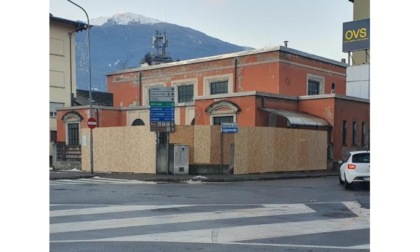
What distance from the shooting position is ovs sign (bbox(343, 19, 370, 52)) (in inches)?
1531

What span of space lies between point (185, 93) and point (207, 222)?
30.1 metres

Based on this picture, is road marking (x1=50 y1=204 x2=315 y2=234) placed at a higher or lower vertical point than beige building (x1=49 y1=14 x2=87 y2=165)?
lower

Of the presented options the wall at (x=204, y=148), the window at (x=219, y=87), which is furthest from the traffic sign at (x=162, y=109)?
the window at (x=219, y=87)

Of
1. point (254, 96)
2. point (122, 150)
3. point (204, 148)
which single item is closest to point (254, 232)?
point (204, 148)

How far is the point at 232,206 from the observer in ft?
36.4

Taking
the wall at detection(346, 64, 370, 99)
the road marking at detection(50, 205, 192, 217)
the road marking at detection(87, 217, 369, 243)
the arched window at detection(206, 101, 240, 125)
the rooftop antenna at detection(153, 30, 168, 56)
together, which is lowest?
the road marking at detection(50, 205, 192, 217)

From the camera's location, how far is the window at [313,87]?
3556 cm

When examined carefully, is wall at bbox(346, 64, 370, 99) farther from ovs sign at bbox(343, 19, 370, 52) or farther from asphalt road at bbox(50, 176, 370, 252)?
asphalt road at bbox(50, 176, 370, 252)

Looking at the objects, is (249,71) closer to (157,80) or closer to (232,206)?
(157,80)

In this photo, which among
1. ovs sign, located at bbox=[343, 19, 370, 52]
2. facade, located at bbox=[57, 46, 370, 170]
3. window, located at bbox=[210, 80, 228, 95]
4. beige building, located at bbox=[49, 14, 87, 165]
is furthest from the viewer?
beige building, located at bbox=[49, 14, 87, 165]

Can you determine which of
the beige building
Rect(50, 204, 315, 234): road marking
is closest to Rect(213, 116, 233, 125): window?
the beige building

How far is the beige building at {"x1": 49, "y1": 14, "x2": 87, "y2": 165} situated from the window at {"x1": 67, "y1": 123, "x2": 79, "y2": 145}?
4.95 metres
